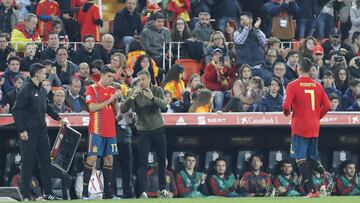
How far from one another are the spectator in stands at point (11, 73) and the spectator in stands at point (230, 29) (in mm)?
4652

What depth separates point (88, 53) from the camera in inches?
1061

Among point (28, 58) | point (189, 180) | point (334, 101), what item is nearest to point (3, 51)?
point (28, 58)

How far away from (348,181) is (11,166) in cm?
530

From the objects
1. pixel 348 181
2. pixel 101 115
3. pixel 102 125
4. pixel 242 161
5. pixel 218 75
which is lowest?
pixel 348 181

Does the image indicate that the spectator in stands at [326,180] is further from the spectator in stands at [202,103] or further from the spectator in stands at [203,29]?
the spectator in stands at [203,29]

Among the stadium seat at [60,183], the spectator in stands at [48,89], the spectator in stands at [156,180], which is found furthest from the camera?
the spectator in stands at [48,89]

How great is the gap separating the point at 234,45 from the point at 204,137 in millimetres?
2185

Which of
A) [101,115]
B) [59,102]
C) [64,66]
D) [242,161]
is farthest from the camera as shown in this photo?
[64,66]

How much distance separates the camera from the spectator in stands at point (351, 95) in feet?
87.0

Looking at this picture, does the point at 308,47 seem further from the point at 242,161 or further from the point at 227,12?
the point at 242,161

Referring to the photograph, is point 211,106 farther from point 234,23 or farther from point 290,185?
point 234,23

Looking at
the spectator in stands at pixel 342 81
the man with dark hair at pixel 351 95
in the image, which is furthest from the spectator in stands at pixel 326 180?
the spectator in stands at pixel 342 81

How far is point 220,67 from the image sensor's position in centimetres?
2689

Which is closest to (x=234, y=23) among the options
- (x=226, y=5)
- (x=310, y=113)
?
(x=226, y=5)
